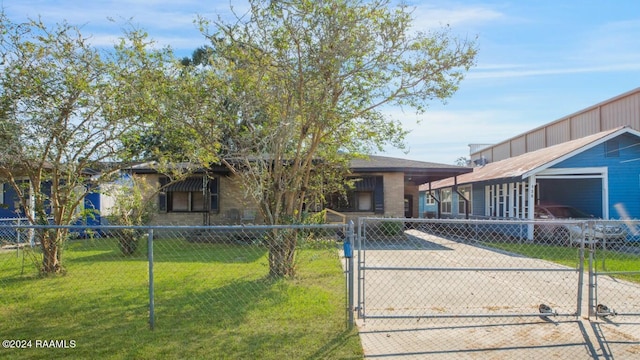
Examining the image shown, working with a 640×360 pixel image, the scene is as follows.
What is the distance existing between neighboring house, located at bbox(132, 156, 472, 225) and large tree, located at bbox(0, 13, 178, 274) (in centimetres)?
830

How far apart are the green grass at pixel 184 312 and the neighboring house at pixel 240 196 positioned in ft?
25.3

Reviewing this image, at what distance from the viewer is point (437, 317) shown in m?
5.15

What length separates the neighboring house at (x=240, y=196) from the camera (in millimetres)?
16844

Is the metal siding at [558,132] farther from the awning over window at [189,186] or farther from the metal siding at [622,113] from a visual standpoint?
the awning over window at [189,186]

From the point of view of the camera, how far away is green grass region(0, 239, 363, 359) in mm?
4359

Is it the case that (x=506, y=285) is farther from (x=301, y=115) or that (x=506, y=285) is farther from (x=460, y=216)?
(x=460, y=216)

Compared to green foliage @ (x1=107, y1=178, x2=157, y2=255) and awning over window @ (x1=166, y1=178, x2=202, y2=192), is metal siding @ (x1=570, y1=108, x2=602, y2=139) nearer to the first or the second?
awning over window @ (x1=166, y1=178, x2=202, y2=192)

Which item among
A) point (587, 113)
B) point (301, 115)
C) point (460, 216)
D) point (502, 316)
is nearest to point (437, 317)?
point (502, 316)

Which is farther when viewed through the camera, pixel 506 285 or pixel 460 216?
pixel 460 216

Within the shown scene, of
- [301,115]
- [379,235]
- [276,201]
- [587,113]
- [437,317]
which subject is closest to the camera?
[437,317]

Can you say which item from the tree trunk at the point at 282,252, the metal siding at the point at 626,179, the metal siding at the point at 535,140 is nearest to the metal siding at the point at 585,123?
the metal siding at the point at 535,140

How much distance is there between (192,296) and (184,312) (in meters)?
0.86

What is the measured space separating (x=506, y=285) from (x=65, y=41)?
884 centimetres

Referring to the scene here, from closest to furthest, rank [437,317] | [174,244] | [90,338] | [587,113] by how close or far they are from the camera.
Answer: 1. [90,338]
2. [437,317]
3. [174,244]
4. [587,113]
